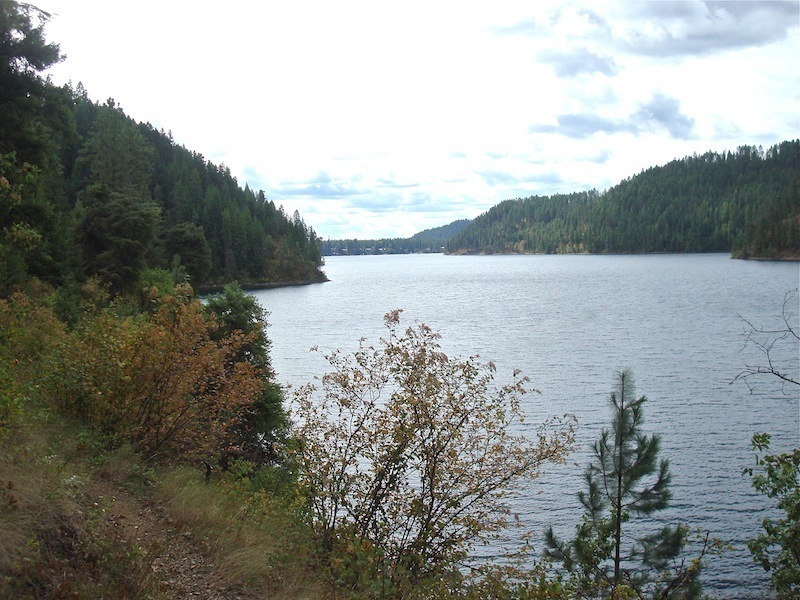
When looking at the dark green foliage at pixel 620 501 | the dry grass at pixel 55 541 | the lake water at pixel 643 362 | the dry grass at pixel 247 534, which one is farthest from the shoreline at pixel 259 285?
the dry grass at pixel 55 541

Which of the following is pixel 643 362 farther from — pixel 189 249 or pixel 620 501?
pixel 189 249

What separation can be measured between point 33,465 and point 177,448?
4.49m

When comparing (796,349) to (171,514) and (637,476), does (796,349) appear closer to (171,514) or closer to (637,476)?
(637,476)

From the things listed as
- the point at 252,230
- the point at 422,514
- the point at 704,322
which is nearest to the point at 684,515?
the point at 422,514

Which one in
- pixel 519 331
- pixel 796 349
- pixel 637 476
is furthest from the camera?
pixel 519 331

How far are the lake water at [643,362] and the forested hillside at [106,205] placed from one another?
1304cm

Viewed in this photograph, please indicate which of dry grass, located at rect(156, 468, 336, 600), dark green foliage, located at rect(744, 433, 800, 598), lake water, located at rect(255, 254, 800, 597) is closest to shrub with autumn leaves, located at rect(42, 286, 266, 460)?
dry grass, located at rect(156, 468, 336, 600)

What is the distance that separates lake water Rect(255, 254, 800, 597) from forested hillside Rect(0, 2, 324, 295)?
13042mm

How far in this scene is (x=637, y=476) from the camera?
11586mm

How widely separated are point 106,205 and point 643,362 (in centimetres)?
3954

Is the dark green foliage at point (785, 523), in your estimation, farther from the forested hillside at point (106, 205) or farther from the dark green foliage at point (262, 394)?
the dark green foliage at point (262, 394)

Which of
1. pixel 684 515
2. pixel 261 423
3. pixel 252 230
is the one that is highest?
pixel 252 230

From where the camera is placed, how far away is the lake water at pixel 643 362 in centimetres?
1975

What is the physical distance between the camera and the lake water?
64.8 feet
